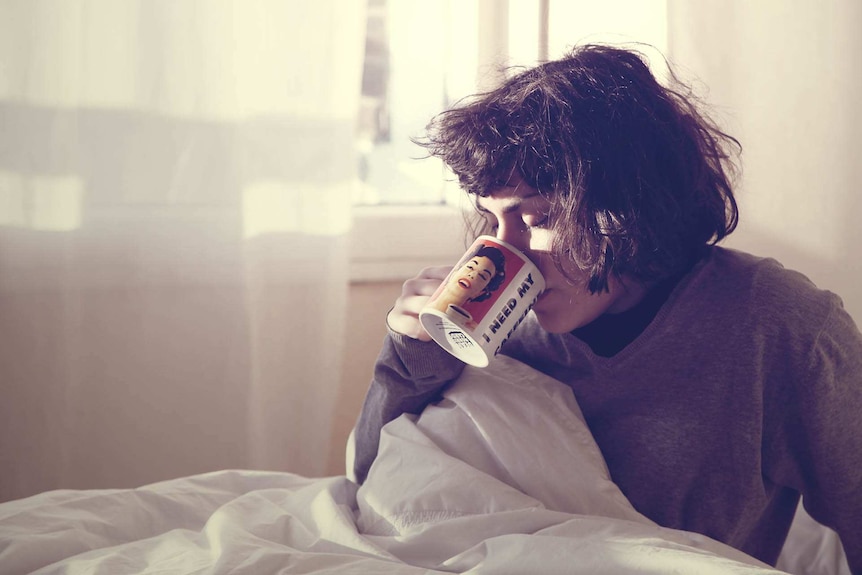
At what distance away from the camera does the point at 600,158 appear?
822 mm

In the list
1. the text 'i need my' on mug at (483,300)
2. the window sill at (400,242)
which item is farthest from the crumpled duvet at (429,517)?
the window sill at (400,242)

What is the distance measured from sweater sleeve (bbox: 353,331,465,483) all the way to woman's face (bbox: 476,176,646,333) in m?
0.12

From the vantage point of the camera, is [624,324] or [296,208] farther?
[296,208]

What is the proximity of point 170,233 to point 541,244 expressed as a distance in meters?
0.77

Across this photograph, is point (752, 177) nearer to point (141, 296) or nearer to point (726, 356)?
point (726, 356)

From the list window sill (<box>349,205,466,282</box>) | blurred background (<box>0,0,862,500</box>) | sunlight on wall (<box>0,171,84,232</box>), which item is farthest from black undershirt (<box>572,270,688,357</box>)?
sunlight on wall (<box>0,171,84,232</box>)

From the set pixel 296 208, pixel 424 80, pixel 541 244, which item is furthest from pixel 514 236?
pixel 424 80

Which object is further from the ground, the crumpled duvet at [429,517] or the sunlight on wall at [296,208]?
the sunlight on wall at [296,208]

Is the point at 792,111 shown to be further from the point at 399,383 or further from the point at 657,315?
the point at 399,383

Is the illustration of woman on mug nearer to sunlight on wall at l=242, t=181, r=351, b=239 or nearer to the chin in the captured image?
the chin

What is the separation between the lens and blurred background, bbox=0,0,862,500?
1314 mm

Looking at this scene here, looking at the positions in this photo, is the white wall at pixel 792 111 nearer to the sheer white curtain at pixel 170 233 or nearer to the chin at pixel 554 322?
the sheer white curtain at pixel 170 233

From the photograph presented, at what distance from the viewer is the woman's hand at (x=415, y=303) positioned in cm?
88

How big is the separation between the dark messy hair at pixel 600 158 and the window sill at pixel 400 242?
2.24 ft
